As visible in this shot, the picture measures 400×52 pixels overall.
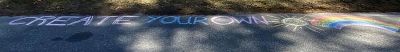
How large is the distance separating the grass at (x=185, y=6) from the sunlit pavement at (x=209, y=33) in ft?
0.97

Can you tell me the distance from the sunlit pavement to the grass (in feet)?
0.97

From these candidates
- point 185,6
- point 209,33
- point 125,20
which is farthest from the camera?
point 185,6

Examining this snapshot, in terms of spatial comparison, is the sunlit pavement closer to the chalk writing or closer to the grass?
the chalk writing

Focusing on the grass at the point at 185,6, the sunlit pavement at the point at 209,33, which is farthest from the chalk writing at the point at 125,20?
the grass at the point at 185,6

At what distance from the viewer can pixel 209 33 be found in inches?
198

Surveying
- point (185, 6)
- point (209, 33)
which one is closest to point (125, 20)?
point (185, 6)

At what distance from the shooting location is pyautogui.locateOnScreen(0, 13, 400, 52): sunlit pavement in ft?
14.8

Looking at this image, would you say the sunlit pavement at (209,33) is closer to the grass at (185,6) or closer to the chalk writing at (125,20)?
the chalk writing at (125,20)

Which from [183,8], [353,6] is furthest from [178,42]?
[353,6]

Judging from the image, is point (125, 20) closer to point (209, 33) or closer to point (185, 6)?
point (185, 6)

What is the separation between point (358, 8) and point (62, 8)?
3.47 metres

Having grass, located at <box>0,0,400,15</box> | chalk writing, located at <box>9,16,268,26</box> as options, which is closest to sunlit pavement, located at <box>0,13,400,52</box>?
chalk writing, located at <box>9,16,268,26</box>

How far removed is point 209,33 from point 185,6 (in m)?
1.50

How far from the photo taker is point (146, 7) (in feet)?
21.1
